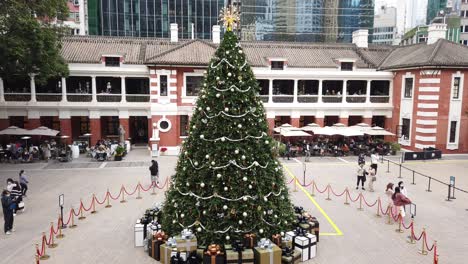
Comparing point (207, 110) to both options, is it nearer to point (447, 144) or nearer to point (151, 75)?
point (151, 75)

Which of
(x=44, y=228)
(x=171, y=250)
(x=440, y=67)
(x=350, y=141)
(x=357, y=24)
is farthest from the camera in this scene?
(x=357, y=24)

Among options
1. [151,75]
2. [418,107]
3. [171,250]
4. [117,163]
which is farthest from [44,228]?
[418,107]

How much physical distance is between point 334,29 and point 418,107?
134 feet

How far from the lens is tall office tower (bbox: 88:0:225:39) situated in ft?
219

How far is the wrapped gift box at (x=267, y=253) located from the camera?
11823 millimetres

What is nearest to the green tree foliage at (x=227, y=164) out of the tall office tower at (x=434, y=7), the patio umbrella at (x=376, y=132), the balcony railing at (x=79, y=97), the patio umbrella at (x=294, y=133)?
the patio umbrella at (x=294, y=133)

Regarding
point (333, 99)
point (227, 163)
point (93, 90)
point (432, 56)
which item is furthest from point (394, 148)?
point (93, 90)

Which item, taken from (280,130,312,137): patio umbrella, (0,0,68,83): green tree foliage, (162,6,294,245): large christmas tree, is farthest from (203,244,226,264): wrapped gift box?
(280,130,312,137): patio umbrella

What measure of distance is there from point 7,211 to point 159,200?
6972 millimetres

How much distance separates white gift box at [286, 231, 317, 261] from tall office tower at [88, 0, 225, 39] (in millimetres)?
59053

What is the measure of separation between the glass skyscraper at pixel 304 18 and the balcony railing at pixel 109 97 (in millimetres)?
39480

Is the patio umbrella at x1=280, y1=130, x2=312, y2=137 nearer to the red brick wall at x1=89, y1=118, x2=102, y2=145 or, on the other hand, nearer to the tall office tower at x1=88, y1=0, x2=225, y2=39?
the red brick wall at x1=89, y1=118, x2=102, y2=145

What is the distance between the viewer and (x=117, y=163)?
2927 centimetres

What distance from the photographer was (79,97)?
34.6 meters
